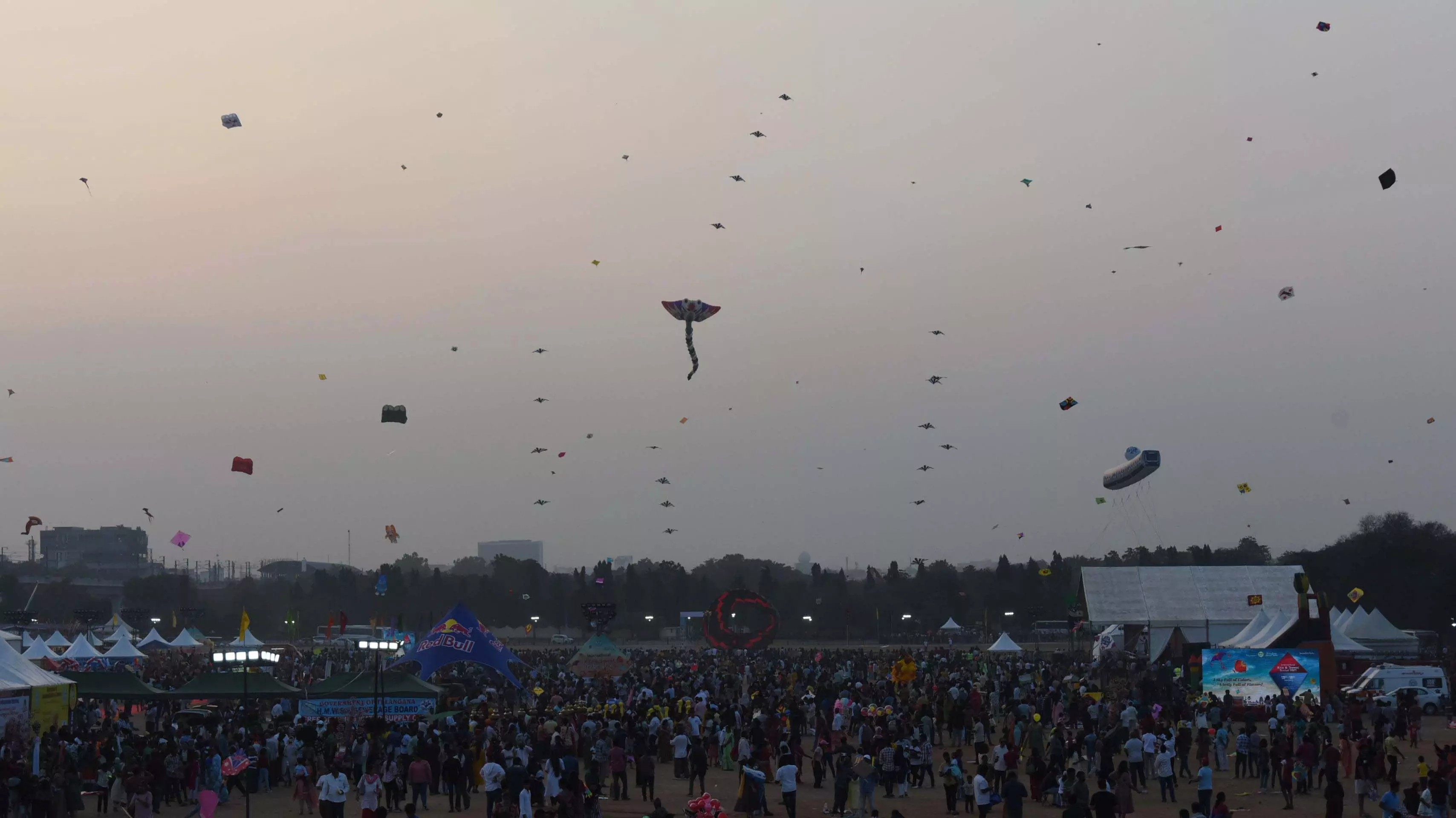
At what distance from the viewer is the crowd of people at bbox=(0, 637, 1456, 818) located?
66.9 ft

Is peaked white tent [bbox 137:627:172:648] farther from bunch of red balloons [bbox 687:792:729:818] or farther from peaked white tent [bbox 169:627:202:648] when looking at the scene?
bunch of red balloons [bbox 687:792:729:818]

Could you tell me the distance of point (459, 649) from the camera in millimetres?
36281

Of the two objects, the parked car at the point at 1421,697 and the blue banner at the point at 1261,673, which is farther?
the blue banner at the point at 1261,673

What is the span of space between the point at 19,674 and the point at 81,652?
A: 27343 millimetres

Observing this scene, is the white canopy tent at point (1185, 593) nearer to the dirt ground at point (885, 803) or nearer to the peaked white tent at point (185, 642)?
the dirt ground at point (885, 803)

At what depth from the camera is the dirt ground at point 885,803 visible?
74.3 ft

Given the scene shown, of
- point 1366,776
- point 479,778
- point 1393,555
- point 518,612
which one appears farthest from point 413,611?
point 1366,776

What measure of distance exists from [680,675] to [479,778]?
19.1 meters

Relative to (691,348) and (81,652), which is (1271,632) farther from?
(81,652)

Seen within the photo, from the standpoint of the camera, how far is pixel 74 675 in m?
32.1

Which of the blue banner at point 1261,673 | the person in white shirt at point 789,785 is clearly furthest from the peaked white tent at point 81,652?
the blue banner at point 1261,673

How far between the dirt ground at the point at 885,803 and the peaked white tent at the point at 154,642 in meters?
43.7

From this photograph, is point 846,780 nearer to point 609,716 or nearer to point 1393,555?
point 609,716

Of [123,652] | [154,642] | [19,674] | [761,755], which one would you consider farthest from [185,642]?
[761,755]
